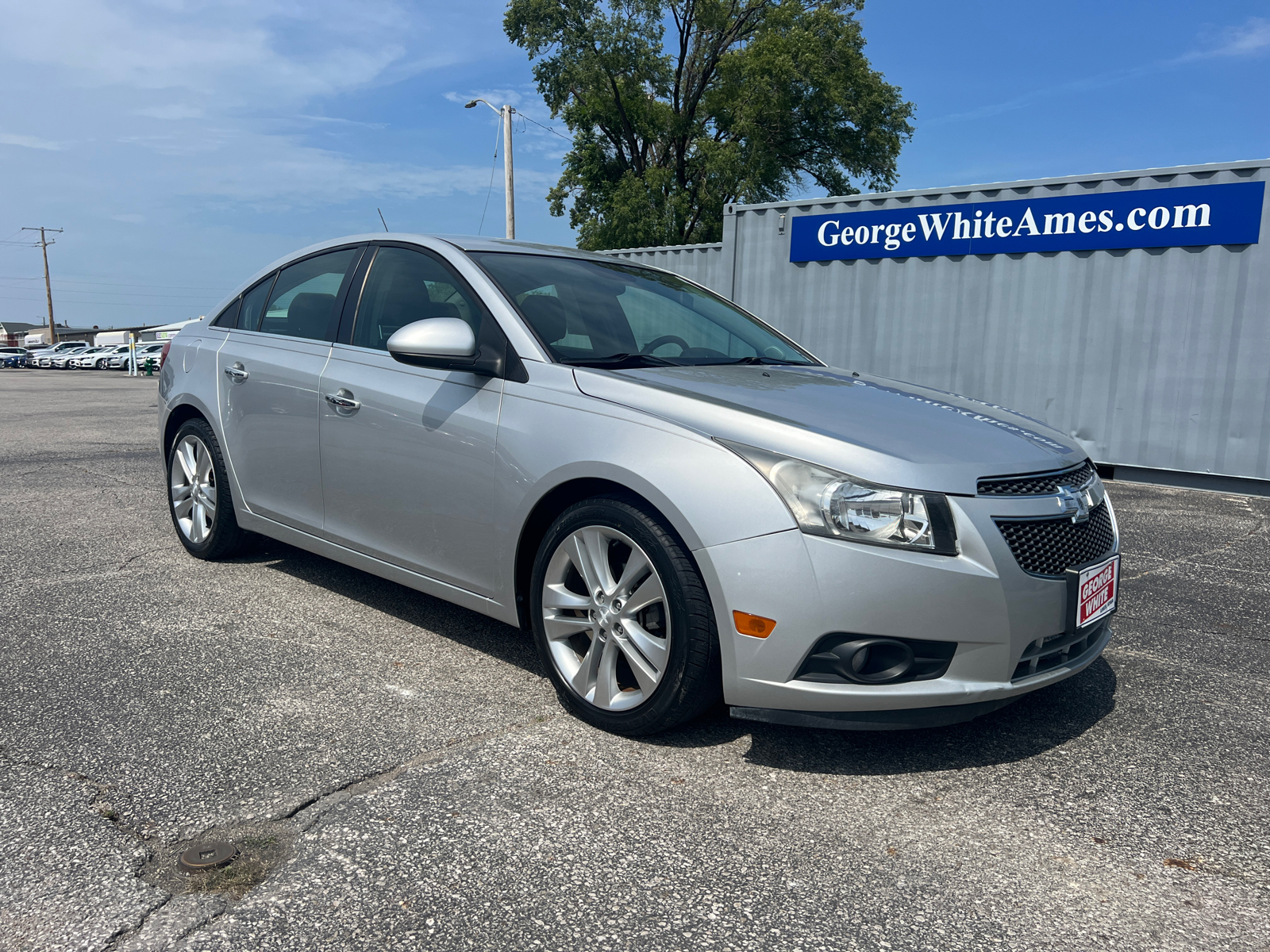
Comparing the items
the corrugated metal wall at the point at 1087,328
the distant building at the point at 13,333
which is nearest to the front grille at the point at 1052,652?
the corrugated metal wall at the point at 1087,328

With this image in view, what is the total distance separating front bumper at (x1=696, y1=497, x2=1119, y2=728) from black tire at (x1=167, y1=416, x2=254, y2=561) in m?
2.98

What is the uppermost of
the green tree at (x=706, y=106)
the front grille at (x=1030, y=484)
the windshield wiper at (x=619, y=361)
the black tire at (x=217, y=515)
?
the green tree at (x=706, y=106)

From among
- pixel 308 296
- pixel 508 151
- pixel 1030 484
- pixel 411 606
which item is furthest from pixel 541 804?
pixel 508 151

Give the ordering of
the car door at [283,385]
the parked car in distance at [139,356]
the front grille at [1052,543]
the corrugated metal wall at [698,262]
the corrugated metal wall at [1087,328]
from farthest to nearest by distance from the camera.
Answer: the parked car in distance at [139,356] < the corrugated metal wall at [698,262] < the corrugated metal wall at [1087,328] < the car door at [283,385] < the front grille at [1052,543]

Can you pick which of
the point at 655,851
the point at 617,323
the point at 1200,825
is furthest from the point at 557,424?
the point at 1200,825

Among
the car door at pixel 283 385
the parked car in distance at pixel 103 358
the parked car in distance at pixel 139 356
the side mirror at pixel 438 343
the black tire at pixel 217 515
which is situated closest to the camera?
the side mirror at pixel 438 343

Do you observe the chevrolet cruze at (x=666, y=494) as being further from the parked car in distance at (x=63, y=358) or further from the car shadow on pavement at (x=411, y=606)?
the parked car in distance at (x=63, y=358)

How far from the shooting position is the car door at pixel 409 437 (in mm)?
3303

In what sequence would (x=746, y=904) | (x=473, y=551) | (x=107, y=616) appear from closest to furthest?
(x=746, y=904) < (x=473, y=551) < (x=107, y=616)

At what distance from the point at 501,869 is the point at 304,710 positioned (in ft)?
3.88

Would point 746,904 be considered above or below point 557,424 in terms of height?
below

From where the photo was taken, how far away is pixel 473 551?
331 centimetres

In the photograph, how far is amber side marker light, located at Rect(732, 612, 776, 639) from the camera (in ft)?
8.43

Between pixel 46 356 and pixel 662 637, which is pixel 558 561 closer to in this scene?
pixel 662 637
